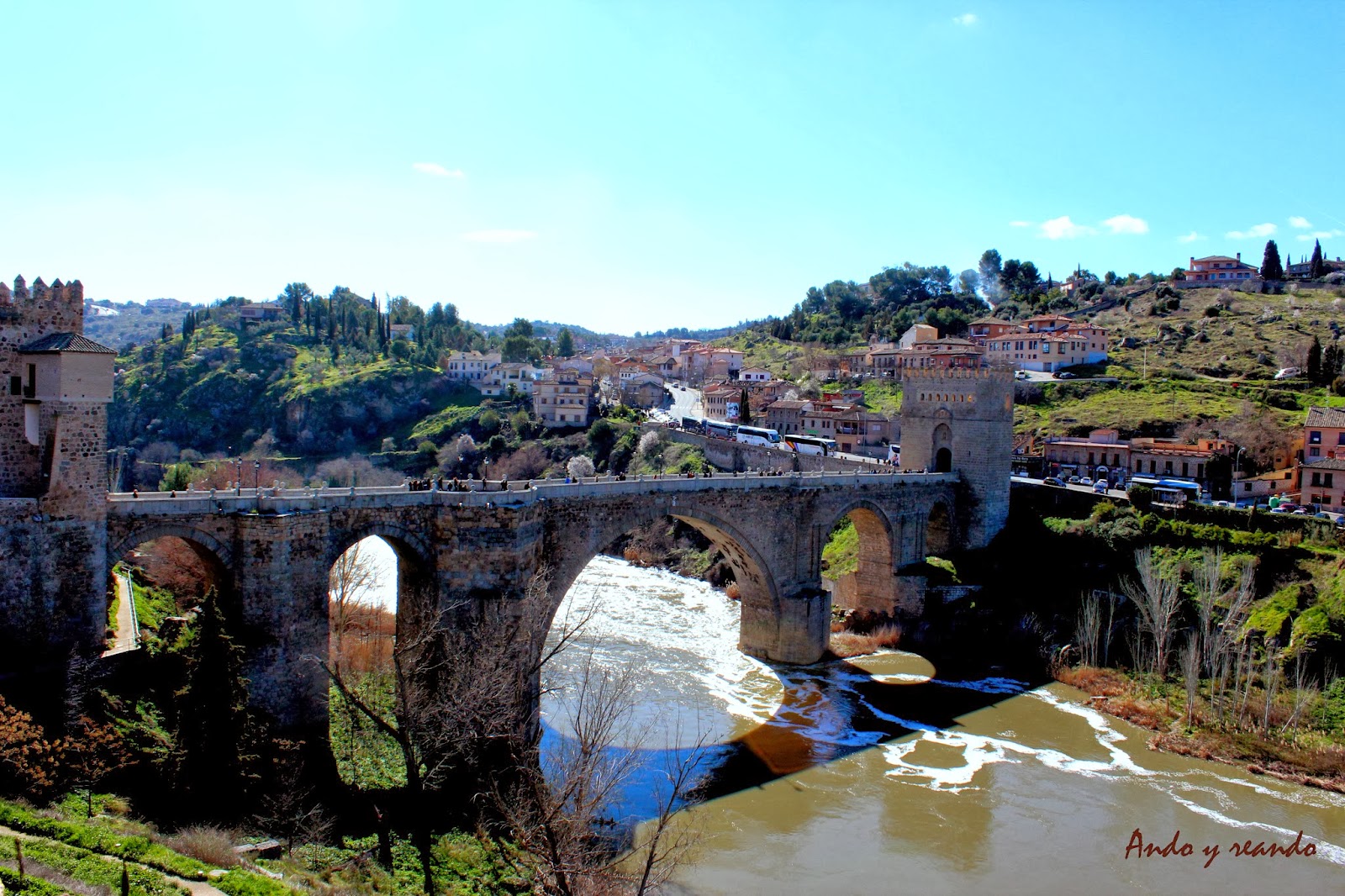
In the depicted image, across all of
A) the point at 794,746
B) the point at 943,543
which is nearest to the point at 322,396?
the point at 943,543

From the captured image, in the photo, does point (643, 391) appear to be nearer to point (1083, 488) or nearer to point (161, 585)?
point (1083, 488)

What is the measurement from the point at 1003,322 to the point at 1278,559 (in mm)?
49112

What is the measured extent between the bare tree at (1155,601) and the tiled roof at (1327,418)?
1051cm

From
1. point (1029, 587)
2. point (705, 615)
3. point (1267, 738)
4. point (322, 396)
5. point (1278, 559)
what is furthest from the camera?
point (322, 396)

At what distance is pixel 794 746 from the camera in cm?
2525

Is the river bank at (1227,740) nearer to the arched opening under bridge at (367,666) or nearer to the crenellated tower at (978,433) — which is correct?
the crenellated tower at (978,433)

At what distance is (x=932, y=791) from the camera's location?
22719 mm

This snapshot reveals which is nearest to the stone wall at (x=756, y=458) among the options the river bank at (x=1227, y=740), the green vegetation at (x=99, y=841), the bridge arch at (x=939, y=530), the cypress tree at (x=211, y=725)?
the bridge arch at (x=939, y=530)

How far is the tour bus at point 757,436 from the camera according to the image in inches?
2091

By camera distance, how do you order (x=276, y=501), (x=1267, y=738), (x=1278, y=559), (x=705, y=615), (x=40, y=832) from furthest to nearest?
1. (x=705, y=615)
2. (x=1278, y=559)
3. (x=1267, y=738)
4. (x=276, y=501)
5. (x=40, y=832)

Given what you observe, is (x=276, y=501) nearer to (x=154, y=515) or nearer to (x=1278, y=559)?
(x=154, y=515)

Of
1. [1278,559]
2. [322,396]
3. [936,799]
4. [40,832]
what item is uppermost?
[322,396]

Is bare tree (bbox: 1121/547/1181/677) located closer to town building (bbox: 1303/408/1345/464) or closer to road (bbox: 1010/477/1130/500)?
road (bbox: 1010/477/1130/500)

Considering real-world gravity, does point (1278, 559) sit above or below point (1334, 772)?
above
